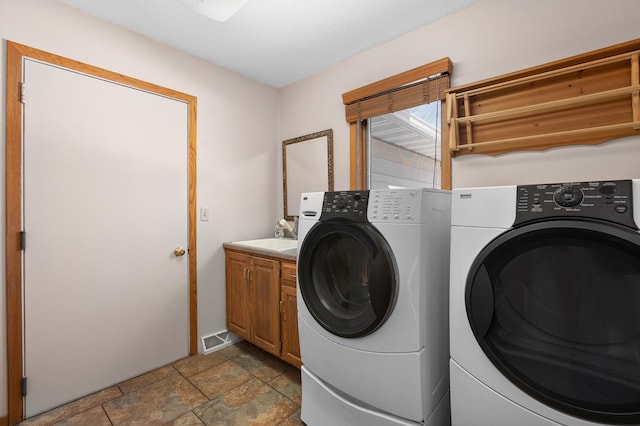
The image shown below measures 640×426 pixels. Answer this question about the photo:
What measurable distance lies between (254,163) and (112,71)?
4.10 feet

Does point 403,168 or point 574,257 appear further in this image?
point 403,168

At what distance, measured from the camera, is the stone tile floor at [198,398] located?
1699 millimetres

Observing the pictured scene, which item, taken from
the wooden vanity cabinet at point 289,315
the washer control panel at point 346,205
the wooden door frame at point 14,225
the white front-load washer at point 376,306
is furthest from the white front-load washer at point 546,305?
the wooden door frame at point 14,225

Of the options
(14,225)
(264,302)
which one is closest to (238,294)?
(264,302)

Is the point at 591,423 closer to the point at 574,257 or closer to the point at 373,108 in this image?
the point at 574,257

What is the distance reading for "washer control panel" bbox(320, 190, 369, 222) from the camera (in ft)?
4.49

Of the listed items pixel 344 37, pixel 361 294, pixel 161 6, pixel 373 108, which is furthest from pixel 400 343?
pixel 161 6

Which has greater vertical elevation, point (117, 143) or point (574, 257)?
point (117, 143)

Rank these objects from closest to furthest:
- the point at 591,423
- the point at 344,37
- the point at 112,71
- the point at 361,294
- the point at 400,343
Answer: the point at 591,423
the point at 400,343
the point at 361,294
the point at 112,71
the point at 344,37

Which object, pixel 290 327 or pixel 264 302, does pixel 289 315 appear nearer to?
pixel 290 327

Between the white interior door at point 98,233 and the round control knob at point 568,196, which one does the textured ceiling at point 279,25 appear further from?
the round control knob at point 568,196

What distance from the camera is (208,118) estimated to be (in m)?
2.54

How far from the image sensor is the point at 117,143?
2.03 m

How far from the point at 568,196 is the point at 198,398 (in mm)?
2185
